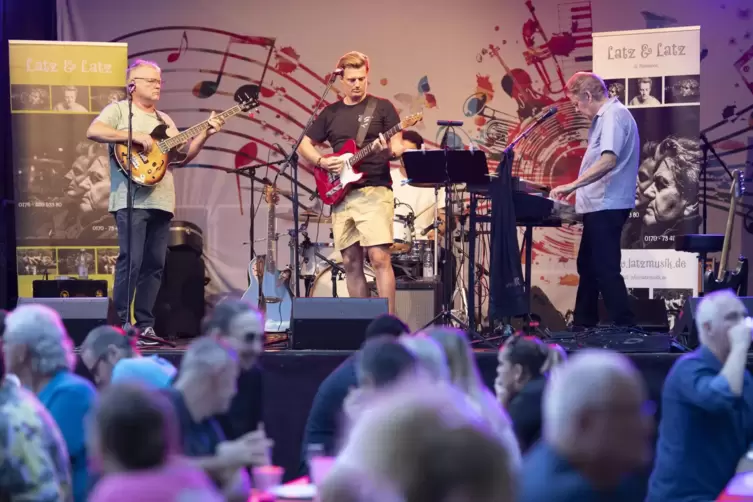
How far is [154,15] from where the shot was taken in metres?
10.5

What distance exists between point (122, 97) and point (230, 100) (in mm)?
1944

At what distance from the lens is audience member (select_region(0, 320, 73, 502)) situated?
2.76 metres

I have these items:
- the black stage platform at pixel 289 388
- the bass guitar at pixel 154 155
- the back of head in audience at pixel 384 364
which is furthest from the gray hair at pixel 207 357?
the bass guitar at pixel 154 155

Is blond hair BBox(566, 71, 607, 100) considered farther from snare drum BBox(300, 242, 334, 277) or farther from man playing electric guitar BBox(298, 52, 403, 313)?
snare drum BBox(300, 242, 334, 277)

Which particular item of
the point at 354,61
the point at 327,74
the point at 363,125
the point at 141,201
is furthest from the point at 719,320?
the point at 327,74

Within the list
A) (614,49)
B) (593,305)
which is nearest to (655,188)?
(614,49)

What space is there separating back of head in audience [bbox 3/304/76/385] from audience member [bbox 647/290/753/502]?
2462 millimetres

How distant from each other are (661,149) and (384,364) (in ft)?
19.9

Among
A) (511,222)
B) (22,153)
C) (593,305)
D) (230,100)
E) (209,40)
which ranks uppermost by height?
(209,40)

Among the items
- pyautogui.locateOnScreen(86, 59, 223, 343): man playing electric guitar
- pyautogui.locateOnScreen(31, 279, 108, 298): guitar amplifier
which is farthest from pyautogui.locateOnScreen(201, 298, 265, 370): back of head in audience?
pyautogui.locateOnScreen(31, 279, 108, 298): guitar amplifier

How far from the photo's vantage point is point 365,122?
7211 mm

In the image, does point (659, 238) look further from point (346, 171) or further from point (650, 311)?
point (346, 171)

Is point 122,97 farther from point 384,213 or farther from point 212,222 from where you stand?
point 384,213

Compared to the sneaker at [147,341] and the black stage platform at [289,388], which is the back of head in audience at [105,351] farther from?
the sneaker at [147,341]
